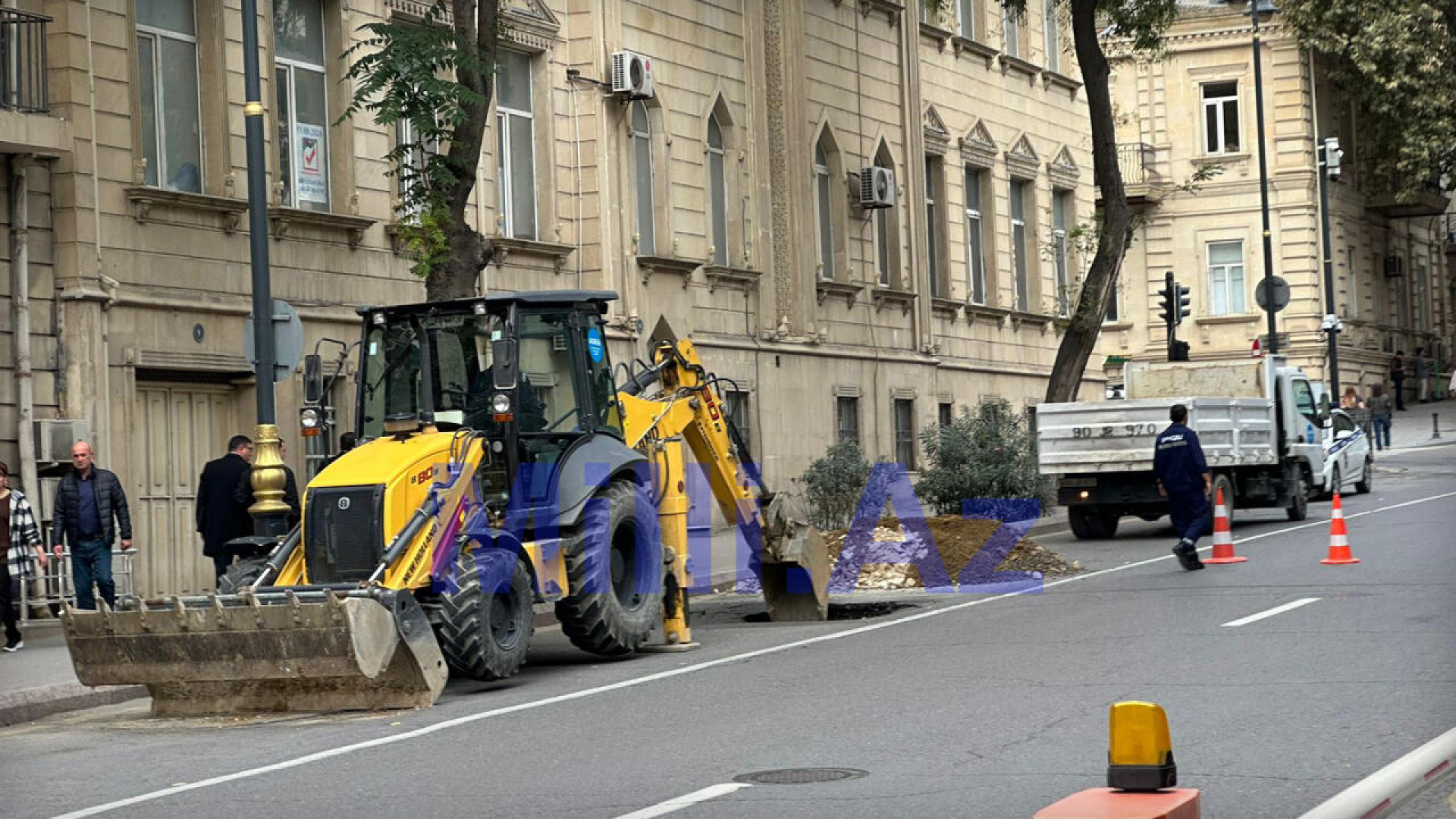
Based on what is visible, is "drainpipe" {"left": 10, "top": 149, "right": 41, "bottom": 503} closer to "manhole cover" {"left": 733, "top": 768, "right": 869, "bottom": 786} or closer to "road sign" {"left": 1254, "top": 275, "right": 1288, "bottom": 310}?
"manhole cover" {"left": 733, "top": 768, "right": 869, "bottom": 786}

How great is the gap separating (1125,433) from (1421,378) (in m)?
44.6

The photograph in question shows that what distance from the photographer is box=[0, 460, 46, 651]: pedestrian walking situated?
1695 cm

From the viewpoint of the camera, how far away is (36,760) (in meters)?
11.8

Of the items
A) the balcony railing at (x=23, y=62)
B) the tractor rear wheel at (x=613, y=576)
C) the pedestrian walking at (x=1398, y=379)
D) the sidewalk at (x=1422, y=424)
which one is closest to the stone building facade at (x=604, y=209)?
the balcony railing at (x=23, y=62)

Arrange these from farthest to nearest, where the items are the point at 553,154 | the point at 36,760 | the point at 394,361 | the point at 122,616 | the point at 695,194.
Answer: the point at 695,194
the point at 553,154
the point at 394,361
the point at 122,616
the point at 36,760

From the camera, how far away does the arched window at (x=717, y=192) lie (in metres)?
31.7

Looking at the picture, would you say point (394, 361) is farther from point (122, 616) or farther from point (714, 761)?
point (714, 761)

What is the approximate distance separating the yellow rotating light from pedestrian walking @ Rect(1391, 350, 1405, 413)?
59519 millimetres

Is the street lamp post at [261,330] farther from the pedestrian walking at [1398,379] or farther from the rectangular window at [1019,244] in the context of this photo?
the pedestrian walking at [1398,379]

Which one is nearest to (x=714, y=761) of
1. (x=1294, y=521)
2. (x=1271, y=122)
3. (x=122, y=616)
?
(x=122, y=616)

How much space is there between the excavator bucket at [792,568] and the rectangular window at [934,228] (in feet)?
68.3

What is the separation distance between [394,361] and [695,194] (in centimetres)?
1577

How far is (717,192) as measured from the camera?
32000mm

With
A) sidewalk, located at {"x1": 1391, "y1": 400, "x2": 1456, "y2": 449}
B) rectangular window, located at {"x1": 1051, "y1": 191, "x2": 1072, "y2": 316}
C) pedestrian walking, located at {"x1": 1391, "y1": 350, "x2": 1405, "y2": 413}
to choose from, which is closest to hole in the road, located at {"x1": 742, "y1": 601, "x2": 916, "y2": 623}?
rectangular window, located at {"x1": 1051, "y1": 191, "x2": 1072, "y2": 316}
